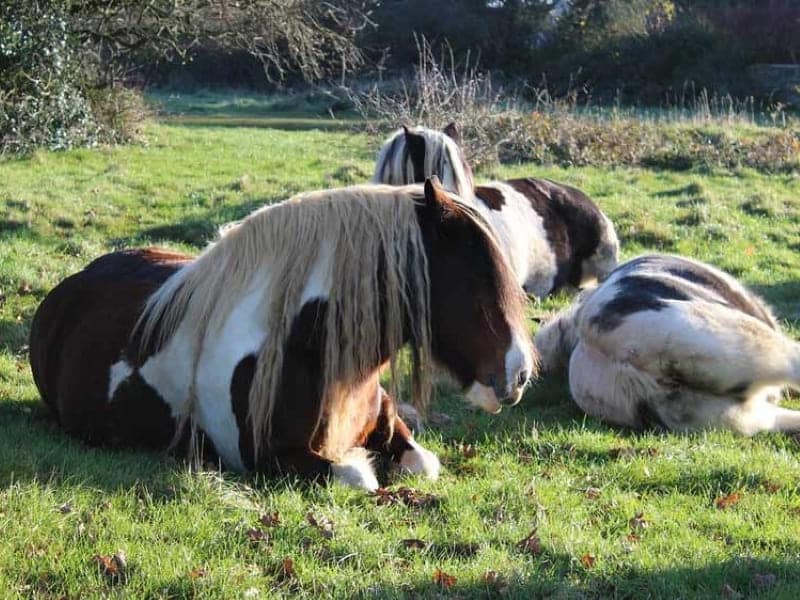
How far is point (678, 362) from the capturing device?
219 inches

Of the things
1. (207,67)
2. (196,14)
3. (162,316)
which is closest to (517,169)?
(196,14)

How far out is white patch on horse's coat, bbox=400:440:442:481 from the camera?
476cm

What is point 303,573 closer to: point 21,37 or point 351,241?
point 351,241

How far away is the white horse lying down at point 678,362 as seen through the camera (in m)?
5.53

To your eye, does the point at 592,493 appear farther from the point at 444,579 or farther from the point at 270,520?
the point at 270,520

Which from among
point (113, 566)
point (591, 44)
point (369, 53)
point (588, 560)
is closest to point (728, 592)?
point (588, 560)

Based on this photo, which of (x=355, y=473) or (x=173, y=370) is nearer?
(x=355, y=473)

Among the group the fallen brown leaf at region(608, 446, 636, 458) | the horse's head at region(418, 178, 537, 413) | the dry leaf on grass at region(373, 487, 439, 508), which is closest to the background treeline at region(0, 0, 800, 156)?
the fallen brown leaf at region(608, 446, 636, 458)

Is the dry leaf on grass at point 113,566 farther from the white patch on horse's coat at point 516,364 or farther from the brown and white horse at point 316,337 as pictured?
the white patch on horse's coat at point 516,364

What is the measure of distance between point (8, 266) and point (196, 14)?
11.9 metres

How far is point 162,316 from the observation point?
15.7 ft

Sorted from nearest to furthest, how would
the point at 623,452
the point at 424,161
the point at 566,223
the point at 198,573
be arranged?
the point at 198,573 < the point at 623,452 < the point at 424,161 < the point at 566,223

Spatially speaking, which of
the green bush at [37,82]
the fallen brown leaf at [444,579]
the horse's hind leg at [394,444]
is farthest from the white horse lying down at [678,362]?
the green bush at [37,82]

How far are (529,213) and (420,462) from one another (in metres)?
5.31
